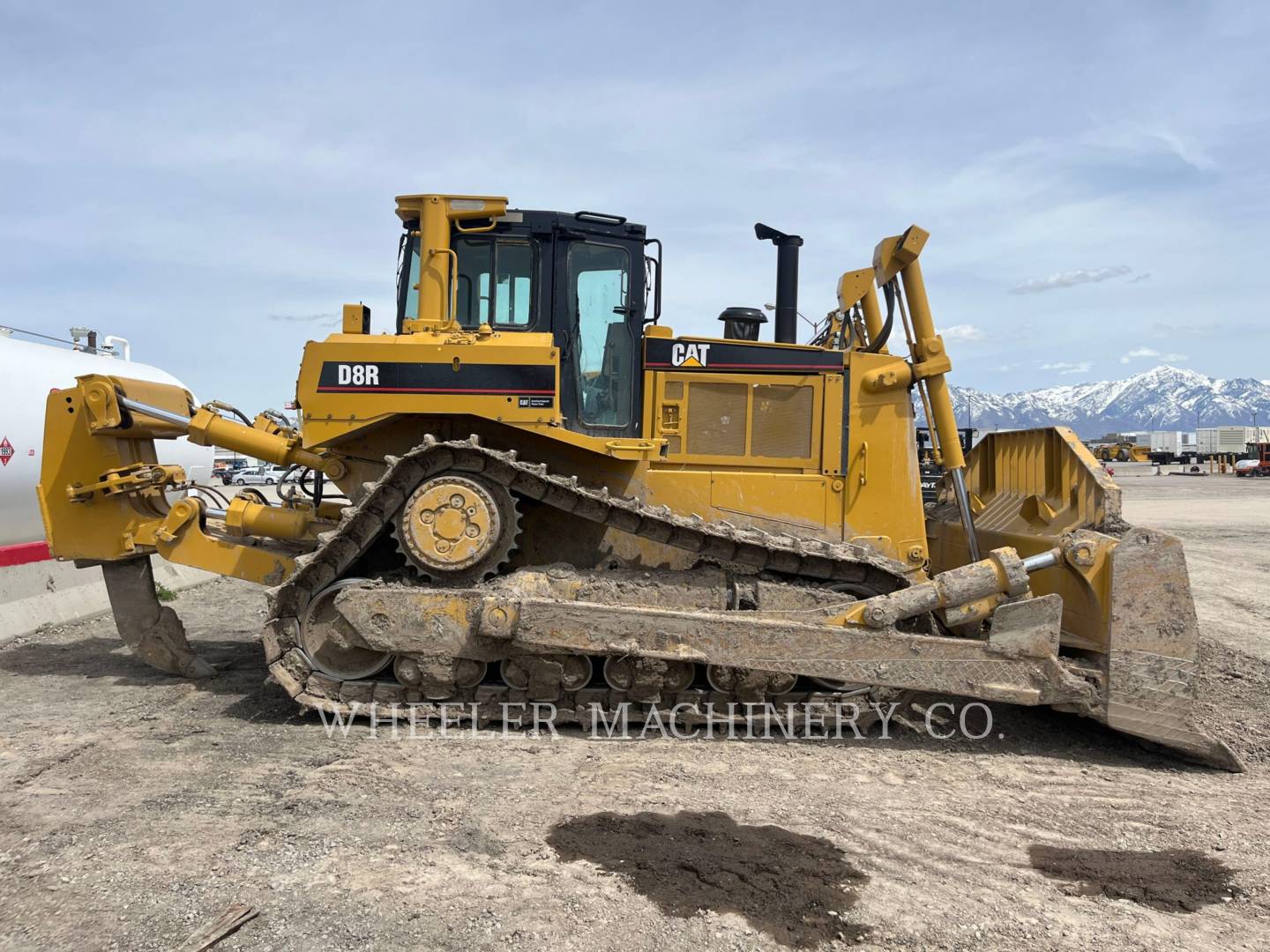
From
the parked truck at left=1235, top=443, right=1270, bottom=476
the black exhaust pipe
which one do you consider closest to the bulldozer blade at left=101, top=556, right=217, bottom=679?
the black exhaust pipe

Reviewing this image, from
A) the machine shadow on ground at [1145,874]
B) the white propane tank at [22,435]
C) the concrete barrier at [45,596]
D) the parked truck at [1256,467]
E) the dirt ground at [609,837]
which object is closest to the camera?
the dirt ground at [609,837]

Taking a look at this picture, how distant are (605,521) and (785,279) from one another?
2835mm

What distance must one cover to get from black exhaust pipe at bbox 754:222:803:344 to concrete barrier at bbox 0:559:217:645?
6239mm

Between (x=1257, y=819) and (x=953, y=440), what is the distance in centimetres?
311

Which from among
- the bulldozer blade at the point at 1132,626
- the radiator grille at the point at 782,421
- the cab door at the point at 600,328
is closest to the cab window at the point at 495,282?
the cab door at the point at 600,328

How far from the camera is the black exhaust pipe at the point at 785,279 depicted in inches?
299

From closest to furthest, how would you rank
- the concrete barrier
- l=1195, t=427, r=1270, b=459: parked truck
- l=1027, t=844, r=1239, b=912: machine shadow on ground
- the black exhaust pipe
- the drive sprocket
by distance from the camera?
l=1027, t=844, r=1239, b=912: machine shadow on ground
the drive sprocket
the black exhaust pipe
the concrete barrier
l=1195, t=427, r=1270, b=459: parked truck

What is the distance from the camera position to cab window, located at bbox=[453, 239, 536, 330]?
21.7ft

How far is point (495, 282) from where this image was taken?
6.64m

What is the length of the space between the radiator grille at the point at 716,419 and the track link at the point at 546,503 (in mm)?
722

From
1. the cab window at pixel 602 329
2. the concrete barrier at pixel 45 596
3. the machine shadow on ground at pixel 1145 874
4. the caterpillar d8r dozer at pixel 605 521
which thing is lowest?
the machine shadow on ground at pixel 1145 874

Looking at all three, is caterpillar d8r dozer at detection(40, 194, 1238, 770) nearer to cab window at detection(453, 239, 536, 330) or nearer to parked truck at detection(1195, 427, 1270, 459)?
cab window at detection(453, 239, 536, 330)

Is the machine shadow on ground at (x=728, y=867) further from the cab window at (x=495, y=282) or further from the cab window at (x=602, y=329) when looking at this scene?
the cab window at (x=495, y=282)

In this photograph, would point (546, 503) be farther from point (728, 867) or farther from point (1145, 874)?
point (1145, 874)
